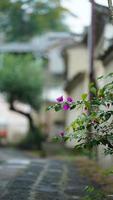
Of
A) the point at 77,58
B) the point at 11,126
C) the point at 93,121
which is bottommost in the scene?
the point at 93,121

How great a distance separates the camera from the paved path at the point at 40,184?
36.9 feet

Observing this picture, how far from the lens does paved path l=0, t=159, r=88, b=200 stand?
1124cm

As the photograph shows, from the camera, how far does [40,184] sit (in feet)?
42.7

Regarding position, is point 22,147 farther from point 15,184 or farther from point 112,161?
point 15,184

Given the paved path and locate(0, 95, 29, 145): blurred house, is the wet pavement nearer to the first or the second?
the paved path

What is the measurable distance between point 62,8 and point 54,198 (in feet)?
34.9

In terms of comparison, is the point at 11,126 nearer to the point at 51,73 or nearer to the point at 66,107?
the point at 51,73

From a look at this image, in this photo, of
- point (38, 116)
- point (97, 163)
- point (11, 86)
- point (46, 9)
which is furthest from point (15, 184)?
point (38, 116)

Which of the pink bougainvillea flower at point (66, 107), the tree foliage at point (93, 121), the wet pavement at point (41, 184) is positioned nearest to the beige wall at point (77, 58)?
the wet pavement at point (41, 184)

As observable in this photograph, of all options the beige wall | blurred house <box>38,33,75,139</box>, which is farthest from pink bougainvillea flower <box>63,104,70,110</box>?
blurred house <box>38,33,75,139</box>

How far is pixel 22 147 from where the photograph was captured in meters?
39.3

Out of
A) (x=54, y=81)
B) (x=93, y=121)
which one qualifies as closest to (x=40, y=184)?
(x=93, y=121)

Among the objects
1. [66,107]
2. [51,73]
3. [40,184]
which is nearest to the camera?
[66,107]

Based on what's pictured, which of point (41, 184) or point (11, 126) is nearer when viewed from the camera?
point (41, 184)
